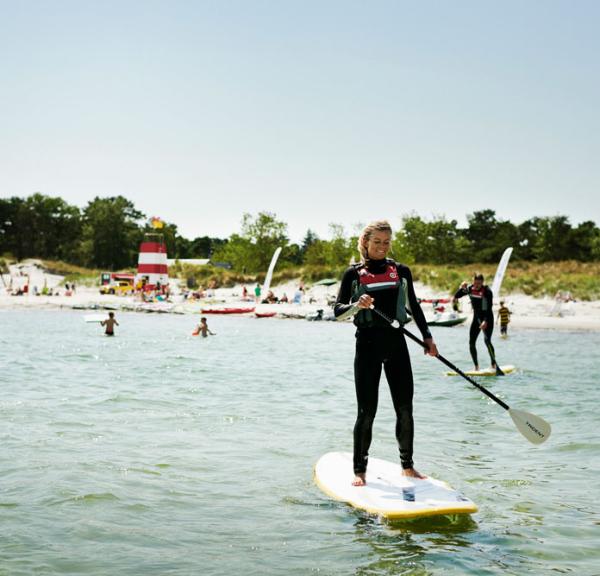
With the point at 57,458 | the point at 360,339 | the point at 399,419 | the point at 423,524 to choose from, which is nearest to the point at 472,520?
the point at 423,524

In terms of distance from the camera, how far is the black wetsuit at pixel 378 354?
5516 mm

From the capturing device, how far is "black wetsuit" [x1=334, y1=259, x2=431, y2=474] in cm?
552

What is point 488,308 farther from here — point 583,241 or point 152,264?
point 583,241

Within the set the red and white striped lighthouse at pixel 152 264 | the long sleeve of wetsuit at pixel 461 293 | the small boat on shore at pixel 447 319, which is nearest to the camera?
the long sleeve of wetsuit at pixel 461 293

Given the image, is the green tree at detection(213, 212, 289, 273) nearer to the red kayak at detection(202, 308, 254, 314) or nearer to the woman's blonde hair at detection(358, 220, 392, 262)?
the red kayak at detection(202, 308, 254, 314)

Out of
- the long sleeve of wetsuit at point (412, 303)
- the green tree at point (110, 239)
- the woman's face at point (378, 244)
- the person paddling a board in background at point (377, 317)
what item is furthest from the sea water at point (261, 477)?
the green tree at point (110, 239)

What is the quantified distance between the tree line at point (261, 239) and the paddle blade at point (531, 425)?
60.9m

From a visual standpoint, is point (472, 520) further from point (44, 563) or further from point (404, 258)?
point (404, 258)

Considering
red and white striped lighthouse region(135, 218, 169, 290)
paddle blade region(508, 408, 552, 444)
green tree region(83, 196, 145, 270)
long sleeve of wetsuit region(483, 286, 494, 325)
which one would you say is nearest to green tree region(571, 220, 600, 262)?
red and white striped lighthouse region(135, 218, 169, 290)

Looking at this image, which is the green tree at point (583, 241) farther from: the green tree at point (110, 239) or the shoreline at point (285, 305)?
the green tree at point (110, 239)

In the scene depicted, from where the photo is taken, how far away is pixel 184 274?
69.2m

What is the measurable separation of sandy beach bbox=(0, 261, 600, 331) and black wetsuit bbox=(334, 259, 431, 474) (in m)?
34.6

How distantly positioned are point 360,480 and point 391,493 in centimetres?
34

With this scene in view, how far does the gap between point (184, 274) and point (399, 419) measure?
2547 inches
